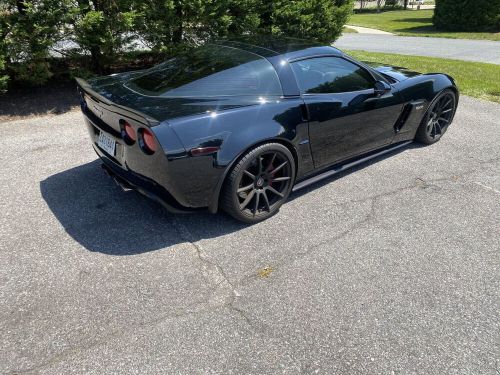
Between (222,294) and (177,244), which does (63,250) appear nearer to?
(177,244)

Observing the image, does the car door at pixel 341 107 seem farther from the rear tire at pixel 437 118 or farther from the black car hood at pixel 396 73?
the rear tire at pixel 437 118

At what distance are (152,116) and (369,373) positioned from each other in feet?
6.70

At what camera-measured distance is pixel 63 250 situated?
2807 mm

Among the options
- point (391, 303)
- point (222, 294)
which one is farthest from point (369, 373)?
point (222, 294)

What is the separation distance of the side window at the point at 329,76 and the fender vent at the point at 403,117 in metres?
0.60

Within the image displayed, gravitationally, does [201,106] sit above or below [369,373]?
above

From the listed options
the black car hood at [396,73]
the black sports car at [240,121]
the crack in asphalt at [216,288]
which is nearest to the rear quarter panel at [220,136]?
the black sports car at [240,121]

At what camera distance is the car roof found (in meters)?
3.30

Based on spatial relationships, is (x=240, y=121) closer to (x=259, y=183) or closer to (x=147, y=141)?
(x=259, y=183)

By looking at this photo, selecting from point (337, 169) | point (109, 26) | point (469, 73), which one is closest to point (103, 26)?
point (109, 26)

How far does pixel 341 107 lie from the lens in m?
3.46

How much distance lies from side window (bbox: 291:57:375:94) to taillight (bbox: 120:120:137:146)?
1.44 meters

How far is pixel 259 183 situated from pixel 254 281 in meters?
0.86

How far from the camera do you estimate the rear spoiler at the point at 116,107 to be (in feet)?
8.37
